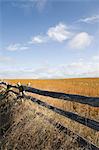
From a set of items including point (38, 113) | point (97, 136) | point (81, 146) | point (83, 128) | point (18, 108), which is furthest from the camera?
point (18, 108)

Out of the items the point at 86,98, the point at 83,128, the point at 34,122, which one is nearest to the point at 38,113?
the point at 34,122

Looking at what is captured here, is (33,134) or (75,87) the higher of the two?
(75,87)

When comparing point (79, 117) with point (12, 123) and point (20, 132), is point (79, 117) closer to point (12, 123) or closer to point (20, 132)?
point (20, 132)

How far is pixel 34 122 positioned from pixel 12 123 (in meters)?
0.92

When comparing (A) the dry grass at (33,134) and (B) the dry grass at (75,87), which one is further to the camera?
(B) the dry grass at (75,87)

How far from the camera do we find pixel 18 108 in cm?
801

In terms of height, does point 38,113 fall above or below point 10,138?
above

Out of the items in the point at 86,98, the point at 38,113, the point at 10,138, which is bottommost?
the point at 10,138

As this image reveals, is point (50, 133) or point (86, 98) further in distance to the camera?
point (50, 133)

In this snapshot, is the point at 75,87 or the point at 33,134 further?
the point at 75,87

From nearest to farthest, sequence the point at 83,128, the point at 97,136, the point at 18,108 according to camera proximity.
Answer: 1. the point at 97,136
2. the point at 83,128
3. the point at 18,108

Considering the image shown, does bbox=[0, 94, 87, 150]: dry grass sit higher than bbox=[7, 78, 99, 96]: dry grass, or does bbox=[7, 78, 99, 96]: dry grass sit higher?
bbox=[7, 78, 99, 96]: dry grass

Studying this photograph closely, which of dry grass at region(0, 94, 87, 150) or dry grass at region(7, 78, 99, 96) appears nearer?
dry grass at region(0, 94, 87, 150)

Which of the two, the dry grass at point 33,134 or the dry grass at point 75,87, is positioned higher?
the dry grass at point 75,87
